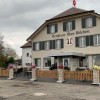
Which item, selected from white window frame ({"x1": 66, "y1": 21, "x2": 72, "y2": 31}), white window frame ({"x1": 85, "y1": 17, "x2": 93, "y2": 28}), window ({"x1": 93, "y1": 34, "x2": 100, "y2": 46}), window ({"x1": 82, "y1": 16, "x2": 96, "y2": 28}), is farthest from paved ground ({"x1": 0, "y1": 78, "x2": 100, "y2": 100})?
white window frame ({"x1": 66, "y1": 21, "x2": 72, "y2": 31})

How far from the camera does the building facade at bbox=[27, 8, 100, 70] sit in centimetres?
3497

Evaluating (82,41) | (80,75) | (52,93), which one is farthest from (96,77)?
(82,41)

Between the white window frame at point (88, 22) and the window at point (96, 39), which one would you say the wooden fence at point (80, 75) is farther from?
the white window frame at point (88, 22)

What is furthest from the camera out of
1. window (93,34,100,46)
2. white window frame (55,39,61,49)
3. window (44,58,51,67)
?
window (44,58,51,67)

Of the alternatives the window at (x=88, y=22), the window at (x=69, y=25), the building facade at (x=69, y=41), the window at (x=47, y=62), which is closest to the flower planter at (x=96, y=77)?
the building facade at (x=69, y=41)

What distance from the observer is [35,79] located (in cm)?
2650

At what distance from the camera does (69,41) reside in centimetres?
3784

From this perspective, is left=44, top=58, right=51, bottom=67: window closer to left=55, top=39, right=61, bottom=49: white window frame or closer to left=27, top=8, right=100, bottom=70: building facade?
left=27, top=8, right=100, bottom=70: building facade

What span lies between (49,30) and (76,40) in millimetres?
5415

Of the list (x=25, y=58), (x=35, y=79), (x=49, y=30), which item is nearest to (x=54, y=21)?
(x=49, y=30)

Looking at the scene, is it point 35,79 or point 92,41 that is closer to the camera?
point 35,79

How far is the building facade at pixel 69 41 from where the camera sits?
35.0 m

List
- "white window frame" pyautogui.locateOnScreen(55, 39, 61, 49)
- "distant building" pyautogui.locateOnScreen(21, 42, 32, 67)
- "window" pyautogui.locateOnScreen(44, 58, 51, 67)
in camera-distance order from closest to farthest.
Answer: "white window frame" pyautogui.locateOnScreen(55, 39, 61, 49), "window" pyautogui.locateOnScreen(44, 58, 51, 67), "distant building" pyautogui.locateOnScreen(21, 42, 32, 67)

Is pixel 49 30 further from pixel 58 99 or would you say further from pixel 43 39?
pixel 58 99
